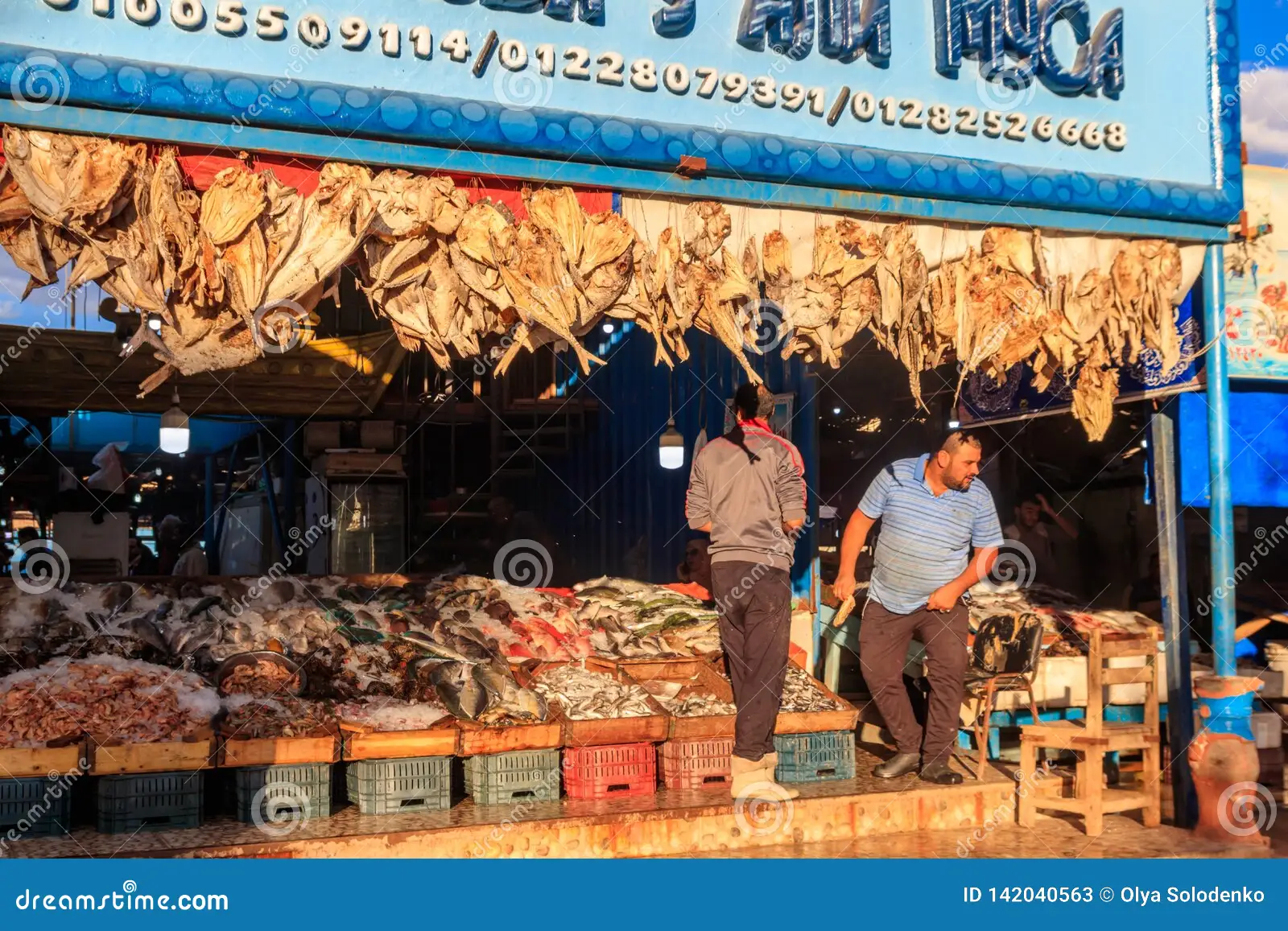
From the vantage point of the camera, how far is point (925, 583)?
692cm

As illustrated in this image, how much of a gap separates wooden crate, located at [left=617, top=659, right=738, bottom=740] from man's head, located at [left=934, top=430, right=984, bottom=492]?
1828mm

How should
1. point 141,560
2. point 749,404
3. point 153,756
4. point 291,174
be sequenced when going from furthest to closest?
1. point 141,560
2. point 749,404
3. point 153,756
4. point 291,174

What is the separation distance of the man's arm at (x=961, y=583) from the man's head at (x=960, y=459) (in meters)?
0.44

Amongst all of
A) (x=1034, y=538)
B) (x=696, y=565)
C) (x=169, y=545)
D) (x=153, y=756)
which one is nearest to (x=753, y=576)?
(x=696, y=565)

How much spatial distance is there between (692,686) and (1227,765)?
10.2 ft

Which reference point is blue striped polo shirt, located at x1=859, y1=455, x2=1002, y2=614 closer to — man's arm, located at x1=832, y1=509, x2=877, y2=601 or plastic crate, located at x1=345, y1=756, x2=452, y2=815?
man's arm, located at x1=832, y1=509, x2=877, y2=601

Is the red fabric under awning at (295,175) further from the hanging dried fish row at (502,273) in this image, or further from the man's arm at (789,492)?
the man's arm at (789,492)

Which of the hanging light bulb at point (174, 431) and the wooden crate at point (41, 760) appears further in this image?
the hanging light bulb at point (174, 431)

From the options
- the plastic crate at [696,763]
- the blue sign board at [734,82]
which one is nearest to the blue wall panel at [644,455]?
the plastic crate at [696,763]

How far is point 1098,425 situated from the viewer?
752cm

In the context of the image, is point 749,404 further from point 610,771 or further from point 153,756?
point 153,756

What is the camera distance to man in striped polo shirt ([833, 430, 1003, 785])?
688cm

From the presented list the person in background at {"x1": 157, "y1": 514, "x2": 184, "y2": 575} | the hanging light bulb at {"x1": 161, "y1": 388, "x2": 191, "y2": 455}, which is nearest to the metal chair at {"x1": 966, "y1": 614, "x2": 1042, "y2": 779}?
the hanging light bulb at {"x1": 161, "y1": 388, "x2": 191, "y2": 455}

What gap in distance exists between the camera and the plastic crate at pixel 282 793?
5848 mm
